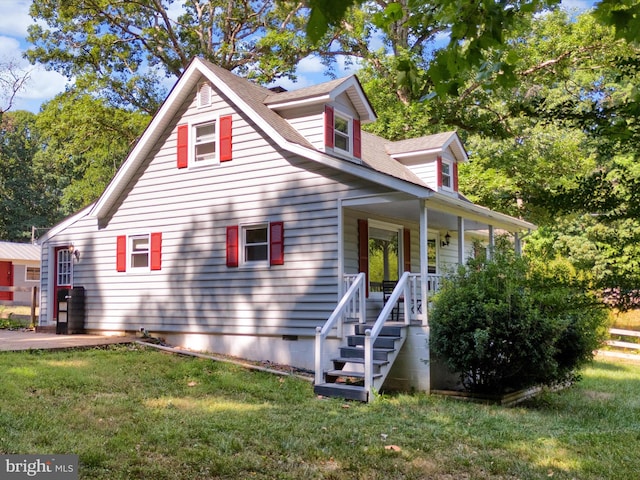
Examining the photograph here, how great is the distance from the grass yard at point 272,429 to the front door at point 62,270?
6428mm

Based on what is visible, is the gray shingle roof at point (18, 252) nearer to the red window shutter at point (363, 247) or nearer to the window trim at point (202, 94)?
the window trim at point (202, 94)

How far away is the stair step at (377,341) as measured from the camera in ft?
34.4

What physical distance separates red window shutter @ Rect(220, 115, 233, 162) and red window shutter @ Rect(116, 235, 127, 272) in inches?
140

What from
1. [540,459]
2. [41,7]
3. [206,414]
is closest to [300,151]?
[206,414]

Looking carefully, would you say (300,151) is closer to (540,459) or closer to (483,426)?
(483,426)

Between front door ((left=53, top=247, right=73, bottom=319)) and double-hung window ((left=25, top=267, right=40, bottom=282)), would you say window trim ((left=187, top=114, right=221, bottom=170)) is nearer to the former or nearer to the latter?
front door ((left=53, top=247, right=73, bottom=319))

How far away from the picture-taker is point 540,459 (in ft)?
19.2

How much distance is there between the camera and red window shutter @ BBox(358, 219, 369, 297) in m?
13.2

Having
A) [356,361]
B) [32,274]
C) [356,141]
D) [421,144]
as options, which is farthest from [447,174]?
[32,274]

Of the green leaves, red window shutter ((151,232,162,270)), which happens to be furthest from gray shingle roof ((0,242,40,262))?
the green leaves

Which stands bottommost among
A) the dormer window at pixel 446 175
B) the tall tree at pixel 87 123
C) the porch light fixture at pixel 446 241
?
the porch light fixture at pixel 446 241

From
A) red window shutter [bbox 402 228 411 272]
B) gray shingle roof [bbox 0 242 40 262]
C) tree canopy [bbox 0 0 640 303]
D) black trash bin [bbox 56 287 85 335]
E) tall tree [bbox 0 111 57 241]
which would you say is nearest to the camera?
red window shutter [bbox 402 228 411 272]

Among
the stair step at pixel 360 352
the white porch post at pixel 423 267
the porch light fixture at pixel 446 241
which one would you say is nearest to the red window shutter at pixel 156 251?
the stair step at pixel 360 352

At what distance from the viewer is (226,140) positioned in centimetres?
1350
